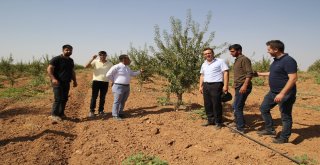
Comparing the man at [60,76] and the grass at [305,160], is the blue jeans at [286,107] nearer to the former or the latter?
the grass at [305,160]

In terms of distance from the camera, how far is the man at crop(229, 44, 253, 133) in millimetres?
5805

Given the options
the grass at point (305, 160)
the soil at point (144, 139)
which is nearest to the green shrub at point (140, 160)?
the soil at point (144, 139)

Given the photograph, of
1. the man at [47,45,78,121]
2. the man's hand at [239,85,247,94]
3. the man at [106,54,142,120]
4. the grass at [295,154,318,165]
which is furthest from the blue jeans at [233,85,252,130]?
the man at [47,45,78,121]

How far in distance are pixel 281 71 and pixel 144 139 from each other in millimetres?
2748

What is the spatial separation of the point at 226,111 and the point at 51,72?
4.59m

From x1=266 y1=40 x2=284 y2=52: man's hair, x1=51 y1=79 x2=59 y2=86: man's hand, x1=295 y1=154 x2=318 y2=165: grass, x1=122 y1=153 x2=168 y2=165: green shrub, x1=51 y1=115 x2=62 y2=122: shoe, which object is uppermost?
x1=266 y1=40 x2=284 y2=52: man's hair

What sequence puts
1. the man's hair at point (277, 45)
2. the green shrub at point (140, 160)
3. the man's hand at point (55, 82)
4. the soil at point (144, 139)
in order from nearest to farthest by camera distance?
the green shrub at point (140, 160), the soil at point (144, 139), the man's hair at point (277, 45), the man's hand at point (55, 82)

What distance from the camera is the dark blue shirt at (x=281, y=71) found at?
16.1 feet

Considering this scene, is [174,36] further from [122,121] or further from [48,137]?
[48,137]

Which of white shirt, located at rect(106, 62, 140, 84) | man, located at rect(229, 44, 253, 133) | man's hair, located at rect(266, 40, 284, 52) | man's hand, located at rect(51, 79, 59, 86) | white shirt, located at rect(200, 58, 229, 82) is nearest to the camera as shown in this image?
man's hair, located at rect(266, 40, 284, 52)

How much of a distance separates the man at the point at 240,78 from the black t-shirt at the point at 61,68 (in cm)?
372

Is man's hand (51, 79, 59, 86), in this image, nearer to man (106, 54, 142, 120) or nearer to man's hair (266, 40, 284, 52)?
man (106, 54, 142, 120)

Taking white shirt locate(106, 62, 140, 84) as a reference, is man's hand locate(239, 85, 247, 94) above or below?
below

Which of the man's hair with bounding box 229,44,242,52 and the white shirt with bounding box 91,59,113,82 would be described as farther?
the white shirt with bounding box 91,59,113,82
